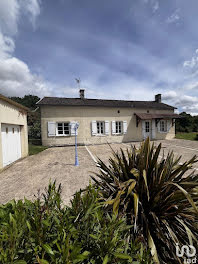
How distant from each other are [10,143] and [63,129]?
6071mm

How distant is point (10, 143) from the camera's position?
683 cm

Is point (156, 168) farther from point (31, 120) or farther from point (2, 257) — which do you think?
point (31, 120)

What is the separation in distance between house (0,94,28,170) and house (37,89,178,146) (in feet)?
12.5

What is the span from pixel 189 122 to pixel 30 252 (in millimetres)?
28978

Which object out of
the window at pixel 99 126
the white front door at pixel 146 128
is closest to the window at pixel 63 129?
the window at pixel 99 126

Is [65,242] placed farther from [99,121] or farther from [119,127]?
[119,127]

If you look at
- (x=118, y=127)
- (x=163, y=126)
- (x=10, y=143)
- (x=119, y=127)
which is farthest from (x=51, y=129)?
(x=163, y=126)

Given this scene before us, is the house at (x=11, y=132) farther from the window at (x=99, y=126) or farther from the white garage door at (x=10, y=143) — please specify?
the window at (x=99, y=126)

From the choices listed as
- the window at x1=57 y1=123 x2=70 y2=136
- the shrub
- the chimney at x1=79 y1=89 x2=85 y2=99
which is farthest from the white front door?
the shrub

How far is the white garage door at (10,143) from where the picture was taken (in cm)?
619

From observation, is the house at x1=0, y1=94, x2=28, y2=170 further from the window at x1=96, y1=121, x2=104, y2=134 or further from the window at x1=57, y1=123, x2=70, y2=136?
the window at x1=96, y1=121, x2=104, y2=134

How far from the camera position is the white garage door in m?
6.19

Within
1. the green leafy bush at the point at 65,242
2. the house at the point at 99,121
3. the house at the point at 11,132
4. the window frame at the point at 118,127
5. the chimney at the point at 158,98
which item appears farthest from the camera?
the chimney at the point at 158,98

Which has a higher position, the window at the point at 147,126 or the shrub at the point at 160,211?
the window at the point at 147,126
